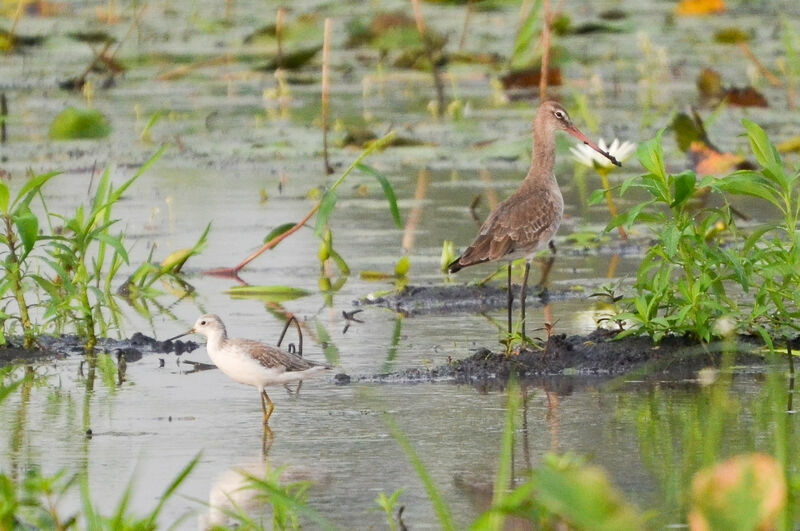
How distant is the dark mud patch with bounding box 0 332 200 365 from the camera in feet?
23.2

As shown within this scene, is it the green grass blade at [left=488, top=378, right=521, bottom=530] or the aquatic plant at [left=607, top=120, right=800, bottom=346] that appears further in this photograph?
the aquatic plant at [left=607, top=120, right=800, bottom=346]

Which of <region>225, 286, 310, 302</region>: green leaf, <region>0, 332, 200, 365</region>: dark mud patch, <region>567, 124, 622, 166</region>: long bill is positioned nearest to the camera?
<region>0, 332, 200, 365</region>: dark mud patch

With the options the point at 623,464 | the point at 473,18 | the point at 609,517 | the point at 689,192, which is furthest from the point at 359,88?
the point at 609,517

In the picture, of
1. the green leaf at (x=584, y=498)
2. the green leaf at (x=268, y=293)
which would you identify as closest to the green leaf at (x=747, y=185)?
the green leaf at (x=268, y=293)

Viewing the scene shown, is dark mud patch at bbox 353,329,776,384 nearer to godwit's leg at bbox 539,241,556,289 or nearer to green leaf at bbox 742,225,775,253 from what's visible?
green leaf at bbox 742,225,775,253

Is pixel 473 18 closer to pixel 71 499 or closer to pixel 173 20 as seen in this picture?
pixel 173 20

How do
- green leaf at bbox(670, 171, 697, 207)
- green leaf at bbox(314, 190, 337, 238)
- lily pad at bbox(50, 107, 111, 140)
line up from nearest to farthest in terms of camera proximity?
green leaf at bbox(670, 171, 697, 207)
green leaf at bbox(314, 190, 337, 238)
lily pad at bbox(50, 107, 111, 140)

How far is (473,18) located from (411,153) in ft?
35.2

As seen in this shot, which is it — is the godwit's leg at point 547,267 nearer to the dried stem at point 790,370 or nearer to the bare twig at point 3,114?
the dried stem at point 790,370

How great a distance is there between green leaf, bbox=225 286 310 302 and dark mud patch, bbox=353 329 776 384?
194 centimetres

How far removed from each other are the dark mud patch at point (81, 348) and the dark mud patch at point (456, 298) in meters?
1.22

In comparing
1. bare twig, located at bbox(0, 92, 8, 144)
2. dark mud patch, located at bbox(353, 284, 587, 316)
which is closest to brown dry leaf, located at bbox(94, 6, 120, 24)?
bare twig, located at bbox(0, 92, 8, 144)

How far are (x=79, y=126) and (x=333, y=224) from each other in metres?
3.85

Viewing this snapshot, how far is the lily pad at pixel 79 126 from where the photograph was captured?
13.8 meters
